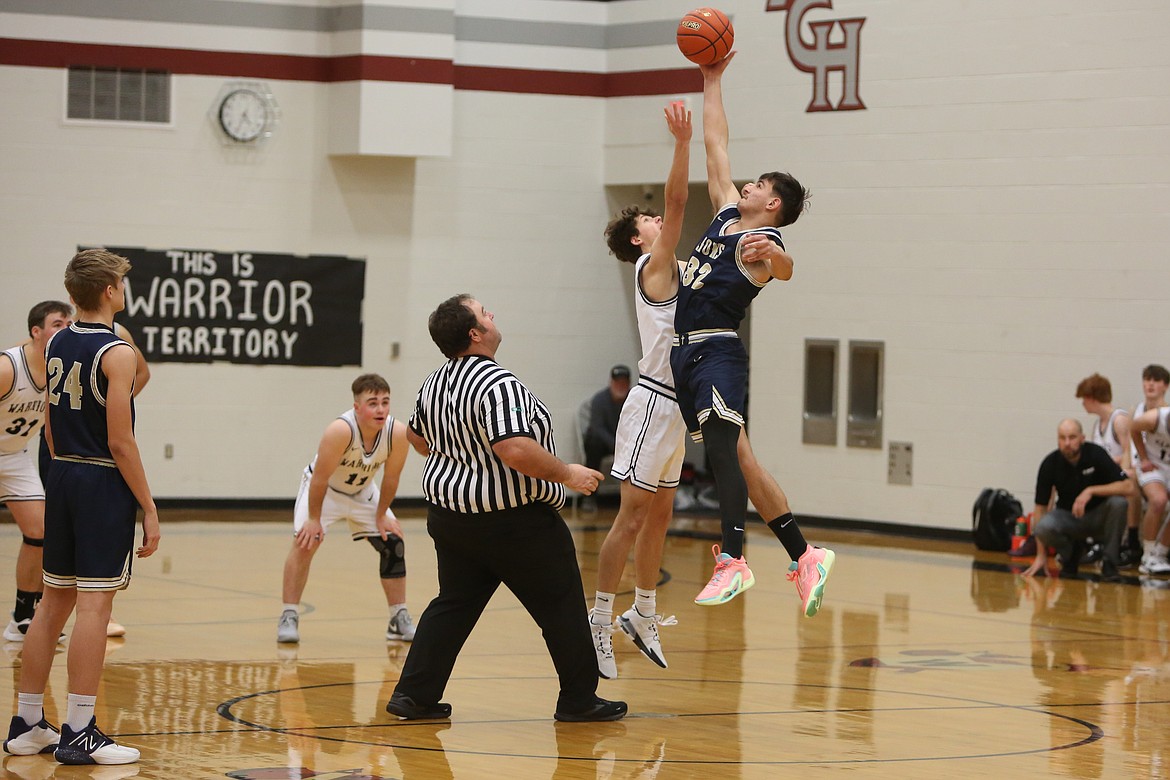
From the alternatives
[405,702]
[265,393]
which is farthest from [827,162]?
[405,702]

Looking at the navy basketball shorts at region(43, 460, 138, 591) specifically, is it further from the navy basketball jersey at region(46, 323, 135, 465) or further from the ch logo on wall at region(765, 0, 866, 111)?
the ch logo on wall at region(765, 0, 866, 111)

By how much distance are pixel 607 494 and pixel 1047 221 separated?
5301mm

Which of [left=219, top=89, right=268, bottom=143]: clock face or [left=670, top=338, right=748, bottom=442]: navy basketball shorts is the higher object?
[left=219, top=89, right=268, bottom=143]: clock face

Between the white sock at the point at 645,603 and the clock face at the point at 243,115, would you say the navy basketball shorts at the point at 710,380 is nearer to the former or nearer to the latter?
the white sock at the point at 645,603

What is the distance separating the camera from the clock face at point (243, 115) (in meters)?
14.2

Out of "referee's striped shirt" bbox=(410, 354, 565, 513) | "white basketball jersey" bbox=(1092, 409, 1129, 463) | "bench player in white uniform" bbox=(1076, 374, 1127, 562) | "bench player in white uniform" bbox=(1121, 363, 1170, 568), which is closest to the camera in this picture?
"referee's striped shirt" bbox=(410, 354, 565, 513)

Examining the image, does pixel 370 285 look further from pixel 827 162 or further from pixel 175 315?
pixel 827 162

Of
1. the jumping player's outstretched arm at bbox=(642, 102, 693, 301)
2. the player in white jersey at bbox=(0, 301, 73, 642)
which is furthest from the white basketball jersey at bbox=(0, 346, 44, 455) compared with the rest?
the jumping player's outstretched arm at bbox=(642, 102, 693, 301)

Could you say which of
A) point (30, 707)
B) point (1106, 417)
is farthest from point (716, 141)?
point (1106, 417)

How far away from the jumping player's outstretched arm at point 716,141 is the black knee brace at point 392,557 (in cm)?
268

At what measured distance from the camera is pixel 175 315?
14133 millimetres

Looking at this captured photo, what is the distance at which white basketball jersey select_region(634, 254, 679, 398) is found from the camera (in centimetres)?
694

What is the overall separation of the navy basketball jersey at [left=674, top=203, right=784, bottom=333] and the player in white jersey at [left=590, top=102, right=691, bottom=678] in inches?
17.0

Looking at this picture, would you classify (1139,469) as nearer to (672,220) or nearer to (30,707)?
(672,220)
